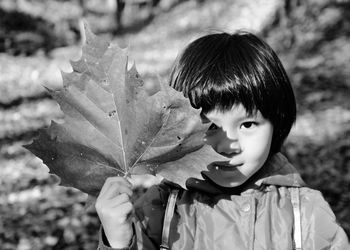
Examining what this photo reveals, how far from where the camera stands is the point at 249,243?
1781 millimetres

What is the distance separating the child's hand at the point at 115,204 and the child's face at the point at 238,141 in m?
0.36

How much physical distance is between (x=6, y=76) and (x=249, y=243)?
3769 millimetres

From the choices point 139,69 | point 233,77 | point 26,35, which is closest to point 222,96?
point 233,77

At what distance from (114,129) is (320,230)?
81 centimetres

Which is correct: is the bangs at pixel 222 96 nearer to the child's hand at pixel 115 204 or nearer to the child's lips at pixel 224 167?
the child's lips at pixel 224 167

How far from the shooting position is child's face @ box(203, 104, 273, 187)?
167cm

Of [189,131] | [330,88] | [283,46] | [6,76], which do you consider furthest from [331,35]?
[189,131]

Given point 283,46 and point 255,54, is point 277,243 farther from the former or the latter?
point 283,46

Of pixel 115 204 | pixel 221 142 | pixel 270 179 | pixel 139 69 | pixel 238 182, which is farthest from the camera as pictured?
pixel 139 69

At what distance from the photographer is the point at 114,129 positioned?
1.42 meters

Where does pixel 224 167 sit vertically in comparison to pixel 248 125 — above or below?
below

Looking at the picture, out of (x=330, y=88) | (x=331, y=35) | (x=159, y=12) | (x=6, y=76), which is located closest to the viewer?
(x=330, y=88)

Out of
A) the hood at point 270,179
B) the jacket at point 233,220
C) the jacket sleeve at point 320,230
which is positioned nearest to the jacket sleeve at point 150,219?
the jacket at point 233,220

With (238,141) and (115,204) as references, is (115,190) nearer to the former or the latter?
(115,204)
